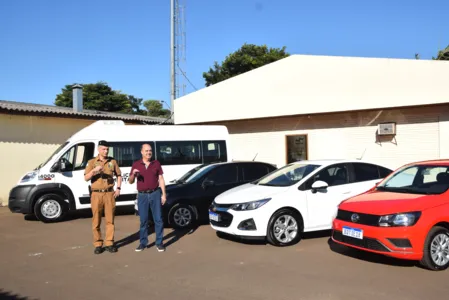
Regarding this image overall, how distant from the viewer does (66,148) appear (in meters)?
10.6

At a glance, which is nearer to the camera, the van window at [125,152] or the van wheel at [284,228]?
the van wheel at [284,228]

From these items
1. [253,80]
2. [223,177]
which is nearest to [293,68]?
[253,80]

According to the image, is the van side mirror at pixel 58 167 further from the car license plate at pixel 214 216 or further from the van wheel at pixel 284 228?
the van wheel at pixel 284 228

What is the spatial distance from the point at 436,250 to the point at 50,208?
8689 mm

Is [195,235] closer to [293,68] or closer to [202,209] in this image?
[202,209]

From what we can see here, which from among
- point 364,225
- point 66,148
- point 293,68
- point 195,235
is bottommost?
point 195,235

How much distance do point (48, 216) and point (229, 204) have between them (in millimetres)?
5474

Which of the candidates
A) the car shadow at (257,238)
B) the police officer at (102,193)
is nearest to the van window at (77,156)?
the police officer at (102,193)

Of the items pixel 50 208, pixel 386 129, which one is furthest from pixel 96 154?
pixel 386 129

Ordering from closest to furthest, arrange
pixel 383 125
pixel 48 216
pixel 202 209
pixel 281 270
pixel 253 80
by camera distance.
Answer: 1. pixel 281 270
2. pixel 202 209
3. pixel 48 216
4. pixel 383 125
5. pixel 253 80

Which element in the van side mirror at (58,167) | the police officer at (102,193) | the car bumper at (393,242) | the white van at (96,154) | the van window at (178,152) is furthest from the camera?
the van window at (178,152)

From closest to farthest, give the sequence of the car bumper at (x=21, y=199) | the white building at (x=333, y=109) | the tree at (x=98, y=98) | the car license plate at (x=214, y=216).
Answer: the car license plate at (x=214, y=216) → the car bumper at (x=21, y=199) → the white building at (x=333, y=109) → the tree at (x=98, y=98)

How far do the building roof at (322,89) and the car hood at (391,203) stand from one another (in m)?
5.66

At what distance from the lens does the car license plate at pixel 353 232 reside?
564 cm
